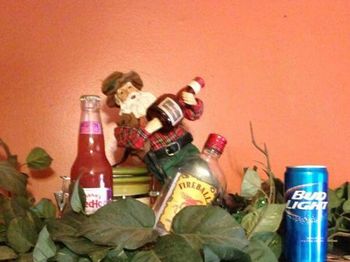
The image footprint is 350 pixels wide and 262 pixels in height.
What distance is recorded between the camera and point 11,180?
0.78 m

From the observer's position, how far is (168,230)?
2.28ft

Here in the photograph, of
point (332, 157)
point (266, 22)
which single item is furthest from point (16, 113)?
point (332, 157)

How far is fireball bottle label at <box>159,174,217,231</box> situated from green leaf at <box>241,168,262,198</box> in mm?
50

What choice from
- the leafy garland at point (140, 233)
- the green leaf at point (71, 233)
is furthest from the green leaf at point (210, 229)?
the green leaf at point (71, 233)

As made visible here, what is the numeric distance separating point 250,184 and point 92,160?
0.26 meters

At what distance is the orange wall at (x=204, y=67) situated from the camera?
3.22 ft

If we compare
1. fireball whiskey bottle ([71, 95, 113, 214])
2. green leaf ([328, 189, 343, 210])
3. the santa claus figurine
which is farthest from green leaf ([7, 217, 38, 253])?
green leaf ([328, 189, 343, 210])

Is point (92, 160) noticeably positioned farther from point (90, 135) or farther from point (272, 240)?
point (272, 240)

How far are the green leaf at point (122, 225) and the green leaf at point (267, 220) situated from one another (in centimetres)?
14

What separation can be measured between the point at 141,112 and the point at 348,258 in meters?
0.41

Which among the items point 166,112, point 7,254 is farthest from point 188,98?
point 7,254

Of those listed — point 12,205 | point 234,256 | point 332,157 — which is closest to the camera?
point 234,256

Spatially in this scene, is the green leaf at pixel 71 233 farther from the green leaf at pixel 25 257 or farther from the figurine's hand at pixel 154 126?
the figurine's hand at pixel 154 126

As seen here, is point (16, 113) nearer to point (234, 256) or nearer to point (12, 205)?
point (12, 205)
